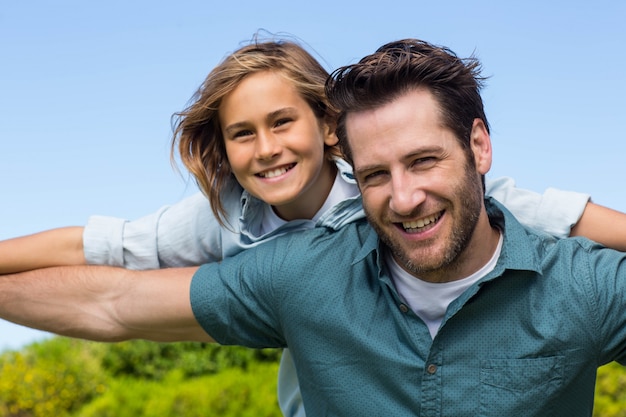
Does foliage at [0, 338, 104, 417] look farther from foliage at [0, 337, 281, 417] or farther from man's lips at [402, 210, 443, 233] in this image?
man's lips at [402, 210, 443, 233]

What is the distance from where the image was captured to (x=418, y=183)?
263cm

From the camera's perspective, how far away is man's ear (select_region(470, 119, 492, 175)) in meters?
2.81

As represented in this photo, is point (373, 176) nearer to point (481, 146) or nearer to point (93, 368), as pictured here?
point (481, 146)

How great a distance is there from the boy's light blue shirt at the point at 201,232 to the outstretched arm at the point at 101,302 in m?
0.14

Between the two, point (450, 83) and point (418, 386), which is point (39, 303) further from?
point (450, 83)

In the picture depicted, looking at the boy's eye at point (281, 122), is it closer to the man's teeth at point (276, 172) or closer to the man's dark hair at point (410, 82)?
the man's teeth at point (276, 172)

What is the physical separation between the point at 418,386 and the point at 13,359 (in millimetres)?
5995

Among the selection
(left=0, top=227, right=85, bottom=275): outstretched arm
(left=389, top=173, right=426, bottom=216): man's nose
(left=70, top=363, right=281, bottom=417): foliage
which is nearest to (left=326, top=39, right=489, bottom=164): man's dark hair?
(left=389, top=173, right=426, bottom=216): man's nose

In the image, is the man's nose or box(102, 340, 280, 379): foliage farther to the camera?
box(102, 340, 280, 379): foliage

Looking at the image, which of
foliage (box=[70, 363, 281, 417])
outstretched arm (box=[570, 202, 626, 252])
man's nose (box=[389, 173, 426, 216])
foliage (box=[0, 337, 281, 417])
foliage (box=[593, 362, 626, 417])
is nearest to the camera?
man's nose (box=[389, 173, 426, 216])

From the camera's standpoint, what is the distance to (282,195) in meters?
3.14

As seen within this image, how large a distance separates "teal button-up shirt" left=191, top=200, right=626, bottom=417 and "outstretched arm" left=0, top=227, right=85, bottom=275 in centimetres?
75

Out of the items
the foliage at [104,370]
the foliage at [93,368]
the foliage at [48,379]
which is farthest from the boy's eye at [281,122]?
the foliage at [48,379]

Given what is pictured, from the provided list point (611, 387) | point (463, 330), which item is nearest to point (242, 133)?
point (463, 330)
